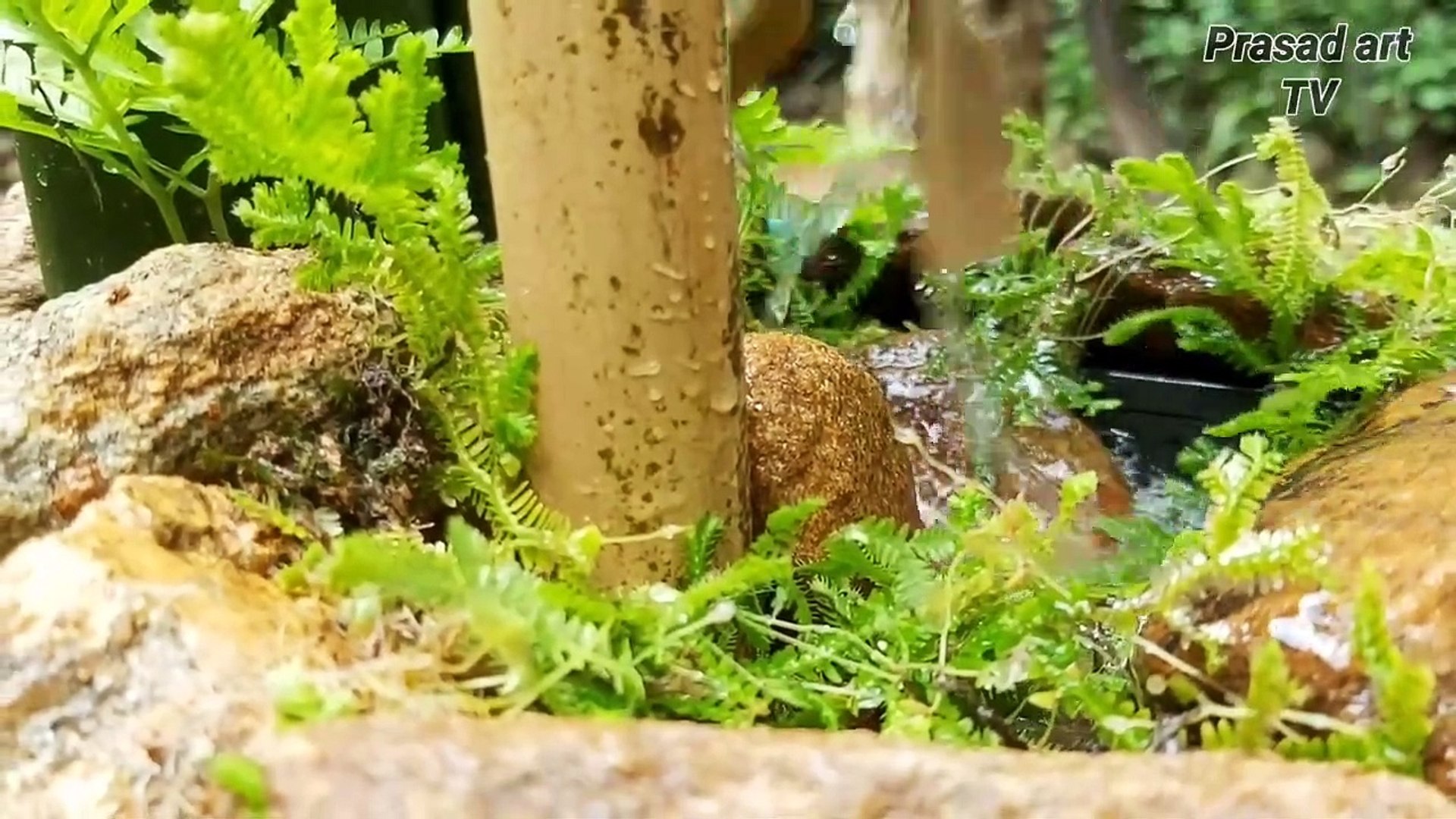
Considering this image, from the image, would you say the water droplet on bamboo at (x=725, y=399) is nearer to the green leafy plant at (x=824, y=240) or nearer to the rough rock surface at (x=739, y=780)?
the rough rock surface at (x=739, y=780)

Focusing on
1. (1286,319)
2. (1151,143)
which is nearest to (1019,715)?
(1286,319)

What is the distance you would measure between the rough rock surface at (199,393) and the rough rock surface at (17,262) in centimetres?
81

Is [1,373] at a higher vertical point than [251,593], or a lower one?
higher

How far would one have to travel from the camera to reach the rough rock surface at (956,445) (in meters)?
1.63

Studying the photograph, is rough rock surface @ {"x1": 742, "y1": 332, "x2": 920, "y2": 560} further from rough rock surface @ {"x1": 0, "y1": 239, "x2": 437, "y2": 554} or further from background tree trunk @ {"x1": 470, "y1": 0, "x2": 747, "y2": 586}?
rough rock surface @ {"x1": 0, "y1": 239, "x2": 437, "y2": 554}

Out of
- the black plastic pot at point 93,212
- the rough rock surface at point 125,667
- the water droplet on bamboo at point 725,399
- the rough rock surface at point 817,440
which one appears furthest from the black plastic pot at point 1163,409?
the rough rock surface at point 125,667

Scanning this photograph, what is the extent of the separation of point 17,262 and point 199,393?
1362 millimetres

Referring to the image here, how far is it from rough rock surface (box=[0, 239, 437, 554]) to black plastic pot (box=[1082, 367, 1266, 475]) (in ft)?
3.94

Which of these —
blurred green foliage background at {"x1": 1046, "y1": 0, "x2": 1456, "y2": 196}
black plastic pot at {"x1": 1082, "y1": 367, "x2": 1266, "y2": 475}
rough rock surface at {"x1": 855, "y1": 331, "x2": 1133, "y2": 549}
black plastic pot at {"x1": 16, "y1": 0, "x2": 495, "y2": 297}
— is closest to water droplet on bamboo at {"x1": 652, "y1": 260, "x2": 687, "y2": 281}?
black plastic pot at {"x1": 16, "y1": 0, "x2": 495, "y2": 297}

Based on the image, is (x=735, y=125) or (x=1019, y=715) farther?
(x=735, y=125)

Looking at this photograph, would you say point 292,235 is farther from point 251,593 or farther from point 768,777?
point 768,777

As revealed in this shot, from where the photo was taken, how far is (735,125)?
4.80ft

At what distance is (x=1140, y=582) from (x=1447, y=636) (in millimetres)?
300

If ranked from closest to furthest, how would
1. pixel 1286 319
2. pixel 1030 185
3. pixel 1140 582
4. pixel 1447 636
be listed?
pixel 1447 636, pixel 1140 582, pixel 1286 319, pixel 1030 185
